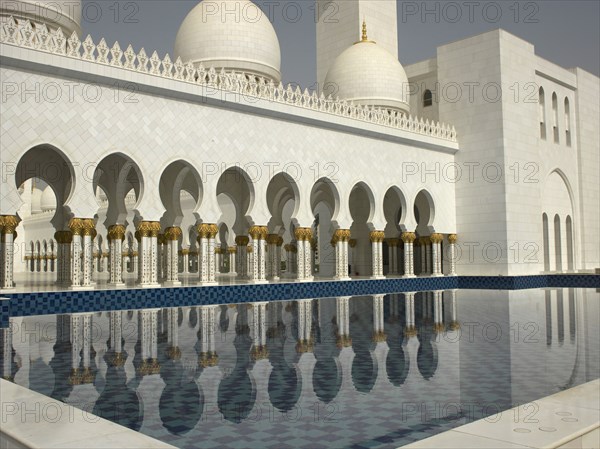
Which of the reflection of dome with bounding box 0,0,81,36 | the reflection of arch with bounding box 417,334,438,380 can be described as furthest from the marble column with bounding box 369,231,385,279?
the reflection of arch with bounding box 417,334,438,380

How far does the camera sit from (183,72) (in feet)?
37.9

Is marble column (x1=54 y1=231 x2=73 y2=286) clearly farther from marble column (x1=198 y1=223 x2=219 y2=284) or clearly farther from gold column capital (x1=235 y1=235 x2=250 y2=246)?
gold column capital (x1=235 y1=235 x2=250 y2=246)

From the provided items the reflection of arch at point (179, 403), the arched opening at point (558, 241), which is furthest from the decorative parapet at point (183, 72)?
the reflection of arch at point (179, 403)

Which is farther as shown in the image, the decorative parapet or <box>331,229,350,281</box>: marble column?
<box>331,229,350,281</box>: marble column

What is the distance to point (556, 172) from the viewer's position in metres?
17.7

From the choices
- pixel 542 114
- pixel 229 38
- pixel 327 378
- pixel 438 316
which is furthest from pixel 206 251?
pixel 542 114

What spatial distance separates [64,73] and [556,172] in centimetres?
1390

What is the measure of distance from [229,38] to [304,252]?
17.2 ft

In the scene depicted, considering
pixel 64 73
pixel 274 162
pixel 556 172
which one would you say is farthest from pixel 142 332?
pixel 556 172

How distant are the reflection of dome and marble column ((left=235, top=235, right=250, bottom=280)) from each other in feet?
18.9

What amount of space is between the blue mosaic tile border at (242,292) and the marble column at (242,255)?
307 centimetres

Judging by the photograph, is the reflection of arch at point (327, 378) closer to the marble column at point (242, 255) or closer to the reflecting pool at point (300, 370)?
the reflecting pool at point (300, 370)

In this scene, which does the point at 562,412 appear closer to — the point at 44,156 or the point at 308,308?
the point at 308,308

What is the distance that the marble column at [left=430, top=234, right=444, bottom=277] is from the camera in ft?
50.3
